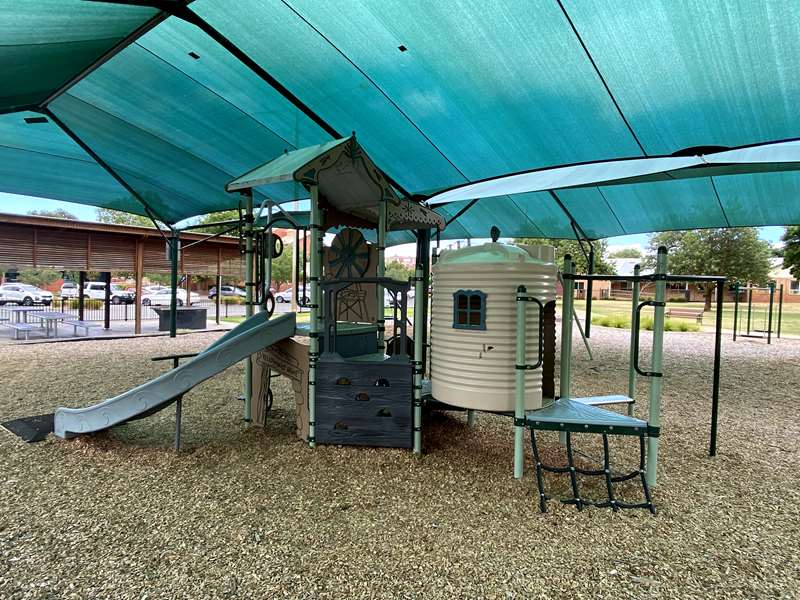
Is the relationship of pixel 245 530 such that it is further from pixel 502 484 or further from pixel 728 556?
pixel 728 556

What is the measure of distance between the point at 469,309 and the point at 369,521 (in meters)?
1.64

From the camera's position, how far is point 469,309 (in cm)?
342

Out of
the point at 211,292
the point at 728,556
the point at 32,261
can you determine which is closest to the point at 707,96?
the point at 728,556

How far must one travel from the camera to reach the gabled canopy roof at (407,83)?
12.4ft

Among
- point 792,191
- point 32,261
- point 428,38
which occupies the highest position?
point 428,38

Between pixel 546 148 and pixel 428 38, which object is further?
pixel 546 148

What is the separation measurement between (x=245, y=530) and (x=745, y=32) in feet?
17.3

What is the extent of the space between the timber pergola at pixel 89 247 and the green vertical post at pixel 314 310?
262 inches

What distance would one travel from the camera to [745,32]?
143 inches

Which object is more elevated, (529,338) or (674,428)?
(529,338)

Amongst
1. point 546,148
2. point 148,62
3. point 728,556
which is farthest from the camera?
point 546,148

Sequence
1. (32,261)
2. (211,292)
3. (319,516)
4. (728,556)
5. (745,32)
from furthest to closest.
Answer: (211,292)
(32,261)
(745,32)
(319,516)
(728,556)

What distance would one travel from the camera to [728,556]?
2395 mm

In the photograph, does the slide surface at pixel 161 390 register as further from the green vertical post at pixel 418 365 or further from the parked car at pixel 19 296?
the parked car at pixel 19 296
